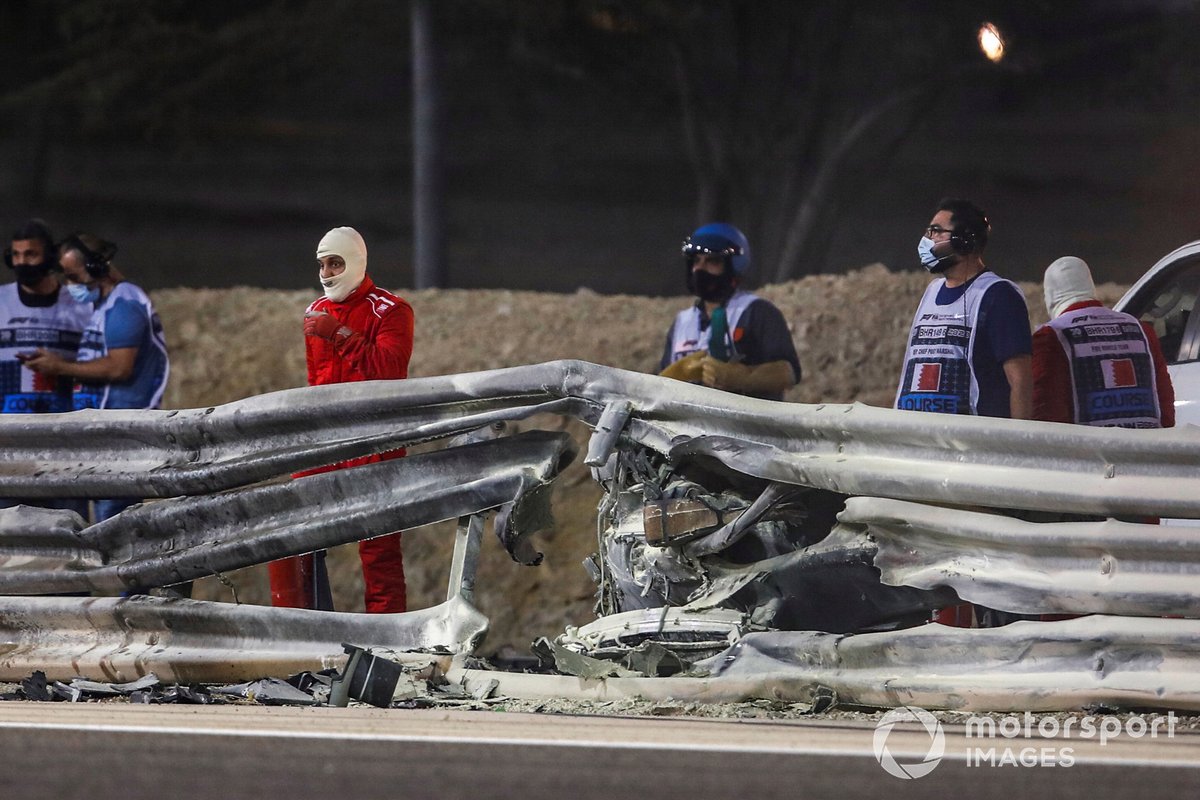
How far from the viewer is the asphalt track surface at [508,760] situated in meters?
4.25

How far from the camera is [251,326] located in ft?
45.2

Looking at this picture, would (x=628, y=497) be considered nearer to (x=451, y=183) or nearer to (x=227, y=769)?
(x=227, y=769)

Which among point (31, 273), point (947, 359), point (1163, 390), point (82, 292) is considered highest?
point (31, 273)

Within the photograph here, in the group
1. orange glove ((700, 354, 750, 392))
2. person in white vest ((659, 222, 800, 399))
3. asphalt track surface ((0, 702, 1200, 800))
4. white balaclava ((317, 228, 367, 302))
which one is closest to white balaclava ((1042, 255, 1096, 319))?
Answer: person in white vest ((659, 222, 800, 399))

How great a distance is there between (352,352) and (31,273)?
284 centimetres

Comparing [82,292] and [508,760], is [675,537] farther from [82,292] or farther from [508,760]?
[82,292]

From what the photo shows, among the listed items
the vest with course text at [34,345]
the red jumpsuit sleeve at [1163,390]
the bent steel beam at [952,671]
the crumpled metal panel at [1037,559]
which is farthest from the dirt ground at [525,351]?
the crumpled metal panel at [1037,559]

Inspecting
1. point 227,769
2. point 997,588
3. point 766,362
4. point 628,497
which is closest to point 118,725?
point 227,769

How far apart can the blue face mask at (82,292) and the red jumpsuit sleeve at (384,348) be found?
2554 millimetres

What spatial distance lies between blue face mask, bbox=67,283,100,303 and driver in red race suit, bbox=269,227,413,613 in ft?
7.64

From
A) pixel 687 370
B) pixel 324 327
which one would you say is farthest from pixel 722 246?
pixel 324 327

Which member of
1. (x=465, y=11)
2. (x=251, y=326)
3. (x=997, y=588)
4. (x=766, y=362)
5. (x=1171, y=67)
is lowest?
(x=997, y=588)

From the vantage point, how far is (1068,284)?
23.9 ft

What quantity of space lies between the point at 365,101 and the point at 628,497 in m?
22.1
